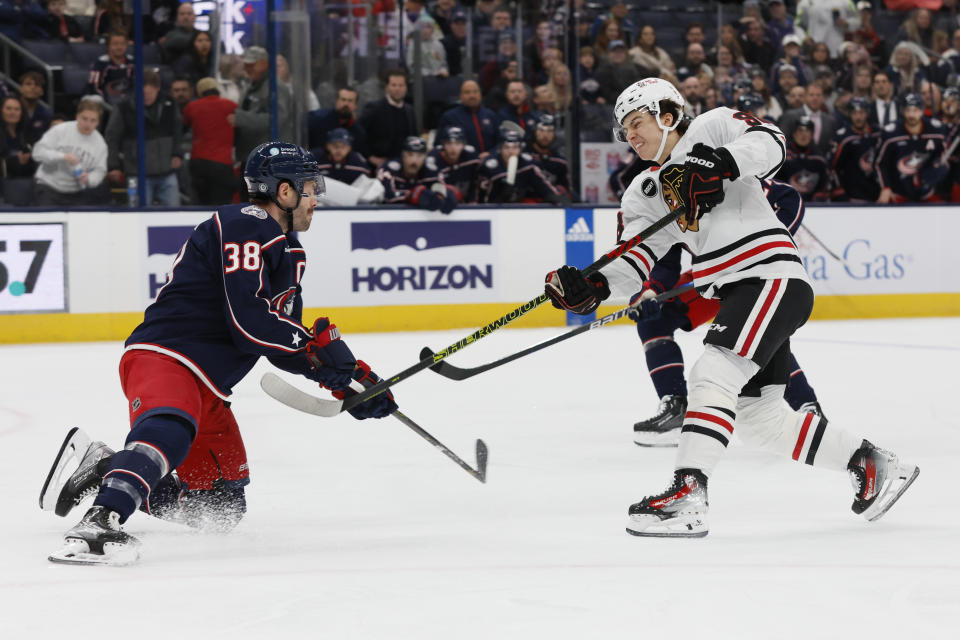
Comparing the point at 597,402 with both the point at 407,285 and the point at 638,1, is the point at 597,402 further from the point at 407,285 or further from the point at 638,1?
the point at 638,1

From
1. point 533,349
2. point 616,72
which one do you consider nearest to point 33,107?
point 616,72

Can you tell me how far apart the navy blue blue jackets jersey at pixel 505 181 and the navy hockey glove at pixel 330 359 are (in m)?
5.31

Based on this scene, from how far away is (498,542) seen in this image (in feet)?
9.38

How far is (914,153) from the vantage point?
28.3 ft

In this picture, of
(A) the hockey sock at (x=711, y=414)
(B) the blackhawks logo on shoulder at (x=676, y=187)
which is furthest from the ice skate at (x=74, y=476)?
(B) the blackhawks logo on shoulder at (x=676, y=187)

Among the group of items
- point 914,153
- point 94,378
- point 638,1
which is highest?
point 638,1

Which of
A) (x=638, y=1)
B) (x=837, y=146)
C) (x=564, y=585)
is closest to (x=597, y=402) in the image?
(x=564, y=585)

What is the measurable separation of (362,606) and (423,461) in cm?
162

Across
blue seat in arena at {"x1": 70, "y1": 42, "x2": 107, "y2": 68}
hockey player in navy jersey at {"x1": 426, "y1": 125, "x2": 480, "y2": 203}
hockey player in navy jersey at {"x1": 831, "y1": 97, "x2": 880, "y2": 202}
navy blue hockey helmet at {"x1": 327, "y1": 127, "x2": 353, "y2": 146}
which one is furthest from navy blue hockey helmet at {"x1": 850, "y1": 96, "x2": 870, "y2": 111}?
blue seat in arena at {"x1": 70, "y1": 42, "x2": 107, "y2": 68}

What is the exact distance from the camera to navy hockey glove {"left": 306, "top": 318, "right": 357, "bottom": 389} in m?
2.78

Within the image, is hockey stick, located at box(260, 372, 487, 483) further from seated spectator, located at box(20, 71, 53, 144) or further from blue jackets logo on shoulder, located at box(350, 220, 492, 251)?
seated spectator, located at box(20, 71, 53, 144)

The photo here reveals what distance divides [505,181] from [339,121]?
1.05m

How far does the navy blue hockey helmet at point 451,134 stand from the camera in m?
7.90

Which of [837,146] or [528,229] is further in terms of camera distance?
[837,146]
